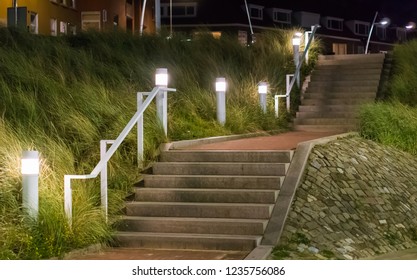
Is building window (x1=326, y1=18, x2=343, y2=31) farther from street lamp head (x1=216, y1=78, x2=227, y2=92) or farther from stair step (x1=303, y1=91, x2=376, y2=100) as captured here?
street lamp head (x1=216, y1=78, x2=227, y2=92)

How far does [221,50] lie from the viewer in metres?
19.8

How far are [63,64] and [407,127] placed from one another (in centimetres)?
623

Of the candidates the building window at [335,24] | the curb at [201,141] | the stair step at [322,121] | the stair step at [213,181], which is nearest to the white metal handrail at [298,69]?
the stair step at [322,121]

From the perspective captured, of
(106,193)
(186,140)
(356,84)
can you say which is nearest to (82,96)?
(186,140)

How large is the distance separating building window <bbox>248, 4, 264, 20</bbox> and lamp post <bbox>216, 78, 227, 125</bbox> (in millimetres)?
48404

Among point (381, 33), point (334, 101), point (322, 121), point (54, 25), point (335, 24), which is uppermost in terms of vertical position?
point (335, 24)

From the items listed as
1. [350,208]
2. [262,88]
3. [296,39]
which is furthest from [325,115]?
[350,208]

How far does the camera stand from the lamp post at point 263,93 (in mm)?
16812

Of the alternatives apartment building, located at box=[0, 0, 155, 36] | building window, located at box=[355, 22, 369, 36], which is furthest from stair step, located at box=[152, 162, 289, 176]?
building window, located at box=[355, 22, 369, 36]

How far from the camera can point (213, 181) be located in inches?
448

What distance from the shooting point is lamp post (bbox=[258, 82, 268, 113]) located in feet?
55.2

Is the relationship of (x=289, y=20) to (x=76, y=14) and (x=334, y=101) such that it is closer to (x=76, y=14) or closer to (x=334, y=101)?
(x=76, y=14)

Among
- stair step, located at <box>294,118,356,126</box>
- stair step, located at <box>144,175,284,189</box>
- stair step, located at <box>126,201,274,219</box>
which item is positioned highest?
stair step, located at <box>294,118,356,126</box>

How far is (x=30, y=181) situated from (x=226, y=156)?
3.64 meters
